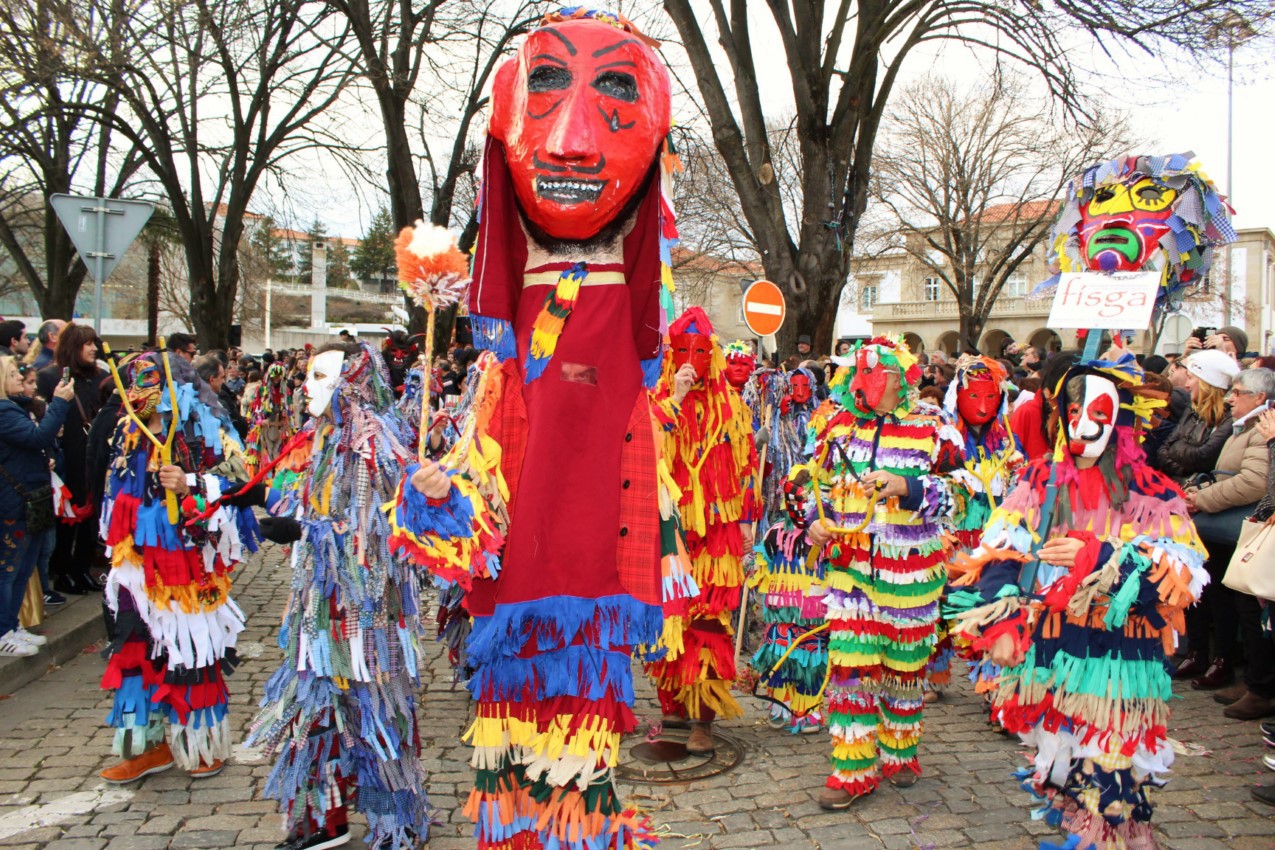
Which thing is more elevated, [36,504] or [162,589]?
[36,504]

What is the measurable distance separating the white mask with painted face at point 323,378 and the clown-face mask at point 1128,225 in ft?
10.4

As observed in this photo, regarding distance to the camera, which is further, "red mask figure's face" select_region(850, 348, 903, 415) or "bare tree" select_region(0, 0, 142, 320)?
"bare tree" select_region(0, 0, 142, 320)

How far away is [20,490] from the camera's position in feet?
19.3

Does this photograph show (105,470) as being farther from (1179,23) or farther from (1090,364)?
(1179,23)

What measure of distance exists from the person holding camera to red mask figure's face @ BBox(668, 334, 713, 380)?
4.07 meters

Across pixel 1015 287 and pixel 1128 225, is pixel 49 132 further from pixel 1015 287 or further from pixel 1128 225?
pixel 1015 287

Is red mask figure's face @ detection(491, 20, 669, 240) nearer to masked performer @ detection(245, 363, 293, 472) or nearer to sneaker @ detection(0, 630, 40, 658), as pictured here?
sneaker @ detection(0, 630, 40, 658)

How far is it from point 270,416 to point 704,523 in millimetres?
12341

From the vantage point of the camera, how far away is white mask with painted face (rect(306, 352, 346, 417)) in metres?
3.82

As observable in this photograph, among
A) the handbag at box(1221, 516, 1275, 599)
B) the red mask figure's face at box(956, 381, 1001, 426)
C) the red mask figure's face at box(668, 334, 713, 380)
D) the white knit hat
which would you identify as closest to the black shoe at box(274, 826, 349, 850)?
→ the red mask figure's face at box(668, 334, 713, 380)

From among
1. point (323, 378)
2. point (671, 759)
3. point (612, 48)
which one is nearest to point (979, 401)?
point (671, 759)

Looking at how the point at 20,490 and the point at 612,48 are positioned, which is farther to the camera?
the point at 20,490

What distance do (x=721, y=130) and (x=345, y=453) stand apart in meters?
9.84

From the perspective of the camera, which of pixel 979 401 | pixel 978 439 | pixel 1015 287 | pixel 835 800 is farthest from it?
pixel 1015 287
